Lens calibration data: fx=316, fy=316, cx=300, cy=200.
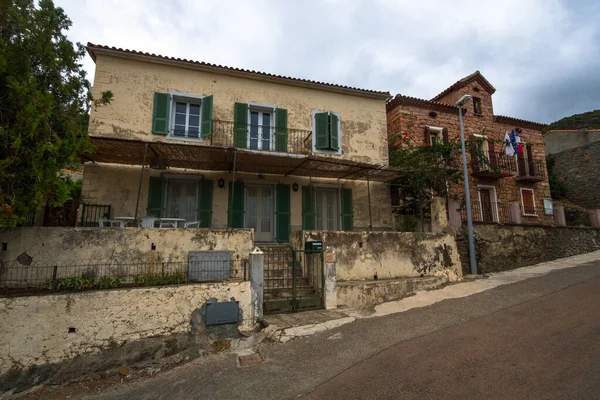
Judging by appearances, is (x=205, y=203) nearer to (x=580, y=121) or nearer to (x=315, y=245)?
(x=315, y=245)

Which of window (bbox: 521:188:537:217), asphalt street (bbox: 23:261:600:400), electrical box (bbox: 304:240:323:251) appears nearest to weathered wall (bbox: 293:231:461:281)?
electrical box (bbox: 304:240:323:251)

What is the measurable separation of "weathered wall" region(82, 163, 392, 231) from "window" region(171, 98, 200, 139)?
126 centimetres

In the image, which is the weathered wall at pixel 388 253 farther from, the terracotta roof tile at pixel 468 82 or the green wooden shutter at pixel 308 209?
the terracotta roof tile at pixel 468 82

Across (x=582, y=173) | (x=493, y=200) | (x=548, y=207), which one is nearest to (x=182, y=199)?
(x=493, y=200)

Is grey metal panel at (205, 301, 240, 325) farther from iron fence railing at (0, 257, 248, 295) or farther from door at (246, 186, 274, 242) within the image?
door at (246, 186, 274, 242)

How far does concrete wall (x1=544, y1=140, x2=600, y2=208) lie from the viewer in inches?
734

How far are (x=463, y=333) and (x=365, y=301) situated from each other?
7.89 ft

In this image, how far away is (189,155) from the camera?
891 centimetres

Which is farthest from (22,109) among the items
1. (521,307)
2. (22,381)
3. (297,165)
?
(521,307)

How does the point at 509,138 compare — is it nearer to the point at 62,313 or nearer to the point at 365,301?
the point at 365,301

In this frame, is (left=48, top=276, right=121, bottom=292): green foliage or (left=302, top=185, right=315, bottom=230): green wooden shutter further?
(left=302, top=185, right=315, bottom=230): green wooden shutter

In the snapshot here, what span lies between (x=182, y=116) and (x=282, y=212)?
4566 millimetres

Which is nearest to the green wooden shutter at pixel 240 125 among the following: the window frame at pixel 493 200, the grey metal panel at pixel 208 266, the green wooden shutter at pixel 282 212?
the green wooden shutter at pixel 282 212

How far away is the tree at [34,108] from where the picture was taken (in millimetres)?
5125
